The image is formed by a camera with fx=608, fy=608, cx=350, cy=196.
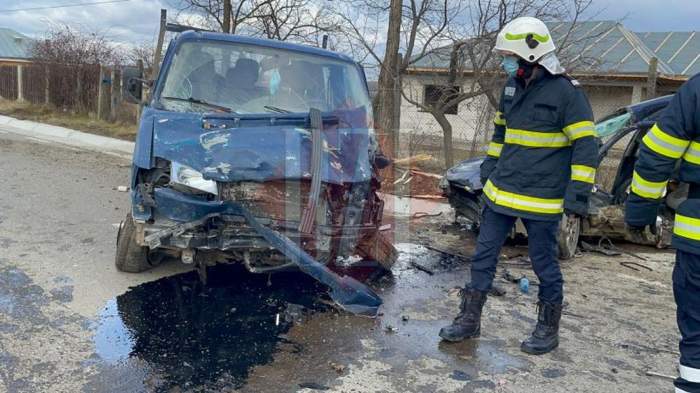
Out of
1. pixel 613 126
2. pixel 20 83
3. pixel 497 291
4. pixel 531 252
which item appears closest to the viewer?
pixel 531 252

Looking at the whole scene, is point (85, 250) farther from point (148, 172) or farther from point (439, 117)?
point (439, 117)

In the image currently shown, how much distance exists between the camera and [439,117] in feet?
36.1

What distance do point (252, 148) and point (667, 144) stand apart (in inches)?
101

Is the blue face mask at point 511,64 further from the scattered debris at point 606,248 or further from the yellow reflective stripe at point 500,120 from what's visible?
the scattered debris at point 606,248

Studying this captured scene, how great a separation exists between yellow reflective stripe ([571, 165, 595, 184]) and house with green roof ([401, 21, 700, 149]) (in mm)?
4559

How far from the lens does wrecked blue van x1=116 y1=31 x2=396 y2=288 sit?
409cm

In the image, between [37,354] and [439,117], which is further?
[439,117]

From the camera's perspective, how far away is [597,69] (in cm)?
1130

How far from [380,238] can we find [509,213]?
5.24ft

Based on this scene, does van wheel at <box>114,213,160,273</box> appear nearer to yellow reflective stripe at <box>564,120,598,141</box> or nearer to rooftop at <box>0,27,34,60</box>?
yellow reflective stripe at <box>564,120,598,141</box>

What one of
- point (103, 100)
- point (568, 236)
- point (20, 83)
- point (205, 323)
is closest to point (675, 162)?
point (205, 323)

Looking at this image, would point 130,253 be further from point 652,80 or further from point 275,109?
point 652,80

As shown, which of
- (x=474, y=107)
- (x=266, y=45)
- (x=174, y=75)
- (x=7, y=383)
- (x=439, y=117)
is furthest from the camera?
(x=474, y=107)

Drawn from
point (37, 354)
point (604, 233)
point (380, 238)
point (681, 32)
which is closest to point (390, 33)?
point (604, 233)
